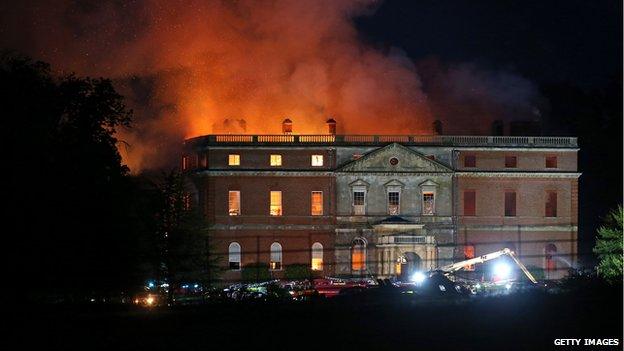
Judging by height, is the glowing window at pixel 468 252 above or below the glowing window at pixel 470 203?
below

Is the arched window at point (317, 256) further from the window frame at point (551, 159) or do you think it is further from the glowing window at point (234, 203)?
the window frame at point (551, 159)

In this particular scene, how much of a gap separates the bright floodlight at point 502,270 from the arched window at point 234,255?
49.7 ft

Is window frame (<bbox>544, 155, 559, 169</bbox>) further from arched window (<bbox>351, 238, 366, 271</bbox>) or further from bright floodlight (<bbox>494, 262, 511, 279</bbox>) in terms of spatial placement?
arched window (<bbox>351, 238, 366, 271</bbox>)

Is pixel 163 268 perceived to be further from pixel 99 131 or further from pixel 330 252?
pixel 330 252

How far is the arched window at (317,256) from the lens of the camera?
8138 cm

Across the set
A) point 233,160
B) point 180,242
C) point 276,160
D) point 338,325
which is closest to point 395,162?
point 276,160

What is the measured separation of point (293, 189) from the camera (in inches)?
3285

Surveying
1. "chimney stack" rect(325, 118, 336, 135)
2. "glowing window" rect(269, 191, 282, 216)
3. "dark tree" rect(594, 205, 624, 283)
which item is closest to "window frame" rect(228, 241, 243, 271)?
"glowing window" rect(269, 191, 282, 216)

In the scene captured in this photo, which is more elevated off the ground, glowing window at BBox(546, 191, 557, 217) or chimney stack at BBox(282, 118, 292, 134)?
chimney stack at BBox(282, 118, 292, 134)

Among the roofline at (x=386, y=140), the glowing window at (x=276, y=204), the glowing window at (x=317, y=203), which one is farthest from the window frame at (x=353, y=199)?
the glowing window at (x=276, y=204)

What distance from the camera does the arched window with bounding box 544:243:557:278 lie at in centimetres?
7929

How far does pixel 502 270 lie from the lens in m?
74.4

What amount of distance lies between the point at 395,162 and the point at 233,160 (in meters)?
9.59

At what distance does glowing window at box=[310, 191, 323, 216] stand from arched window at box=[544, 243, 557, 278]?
529 inches
